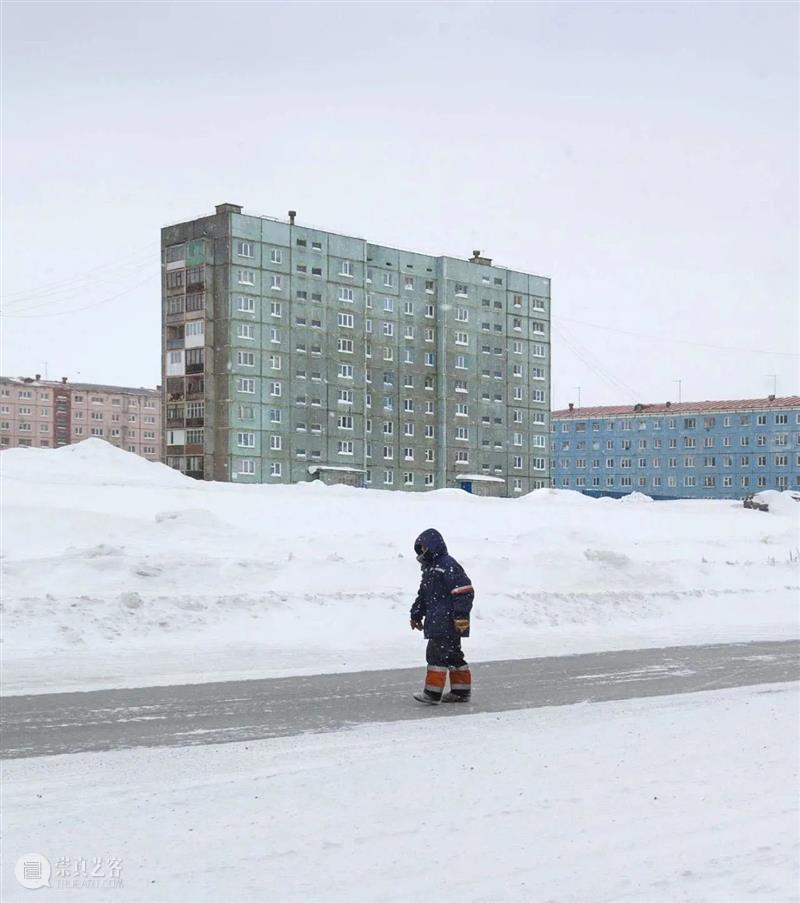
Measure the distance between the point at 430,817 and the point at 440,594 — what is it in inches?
189

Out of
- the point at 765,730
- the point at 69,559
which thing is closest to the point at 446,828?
the point at 765,730

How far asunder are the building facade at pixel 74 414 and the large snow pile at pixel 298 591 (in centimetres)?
13705

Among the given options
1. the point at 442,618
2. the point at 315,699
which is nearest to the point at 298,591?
the point at 315,699

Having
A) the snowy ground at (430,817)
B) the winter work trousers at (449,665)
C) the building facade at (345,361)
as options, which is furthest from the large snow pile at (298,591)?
the building facade at (345,361)

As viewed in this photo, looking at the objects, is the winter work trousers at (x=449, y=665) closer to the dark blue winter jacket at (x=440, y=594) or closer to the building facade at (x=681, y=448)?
the dark blue winter jacket at (x=440, y=594)

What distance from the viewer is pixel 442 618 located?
35.9 ft

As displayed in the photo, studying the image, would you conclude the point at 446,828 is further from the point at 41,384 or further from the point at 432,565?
the point at 41,384

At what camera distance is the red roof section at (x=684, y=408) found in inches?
5330

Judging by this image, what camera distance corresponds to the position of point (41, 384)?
170500mm

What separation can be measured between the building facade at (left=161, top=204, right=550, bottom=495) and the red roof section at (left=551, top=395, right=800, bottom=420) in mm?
43872

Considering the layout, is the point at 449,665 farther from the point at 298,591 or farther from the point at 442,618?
the point at 298,591

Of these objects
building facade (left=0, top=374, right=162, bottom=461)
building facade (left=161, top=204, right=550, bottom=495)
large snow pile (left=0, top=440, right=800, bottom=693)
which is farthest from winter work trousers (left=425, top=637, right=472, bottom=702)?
building facade (left=0, top=374, right=162, bottom=461)

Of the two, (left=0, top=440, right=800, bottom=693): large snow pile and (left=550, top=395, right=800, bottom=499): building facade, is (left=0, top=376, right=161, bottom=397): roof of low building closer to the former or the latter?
(left=550, top=395, right=800, bottom=499): building facade

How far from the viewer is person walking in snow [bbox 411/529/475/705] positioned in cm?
1081
